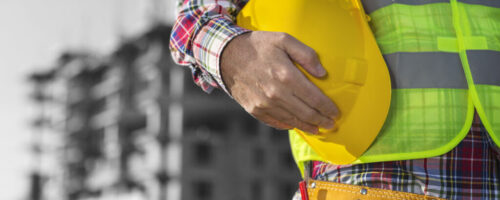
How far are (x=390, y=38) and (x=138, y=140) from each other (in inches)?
1803

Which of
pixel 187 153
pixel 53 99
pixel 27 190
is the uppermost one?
pixel 53 99

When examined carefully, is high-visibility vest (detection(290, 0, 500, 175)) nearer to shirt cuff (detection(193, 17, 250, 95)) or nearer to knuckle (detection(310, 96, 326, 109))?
knuckle (detection(310, 96, 326, 109))

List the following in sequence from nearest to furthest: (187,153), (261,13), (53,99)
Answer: (261,13) < (187,153) < (53,99)

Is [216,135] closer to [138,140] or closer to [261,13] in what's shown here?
[138,140]

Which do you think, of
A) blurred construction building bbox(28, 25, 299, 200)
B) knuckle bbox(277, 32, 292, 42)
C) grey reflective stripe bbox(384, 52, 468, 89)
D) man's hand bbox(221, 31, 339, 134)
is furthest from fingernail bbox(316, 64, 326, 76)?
blurred construction building bbox(28, 25, 299, 200)

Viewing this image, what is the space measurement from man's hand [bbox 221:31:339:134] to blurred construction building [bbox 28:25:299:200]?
3928cm

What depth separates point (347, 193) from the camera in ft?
5.05

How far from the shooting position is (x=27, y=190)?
5081 cm

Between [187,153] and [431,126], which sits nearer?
[431,126]

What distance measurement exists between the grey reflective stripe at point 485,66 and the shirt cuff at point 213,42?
62 centimetres

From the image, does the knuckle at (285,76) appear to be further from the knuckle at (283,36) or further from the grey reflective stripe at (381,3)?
the grey reflective stripe at (381,3)

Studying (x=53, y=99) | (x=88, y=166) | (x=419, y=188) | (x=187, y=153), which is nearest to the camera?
(x=419, y=188)

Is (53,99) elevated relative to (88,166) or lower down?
elevated

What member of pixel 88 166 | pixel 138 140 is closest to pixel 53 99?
pixel 88 166
